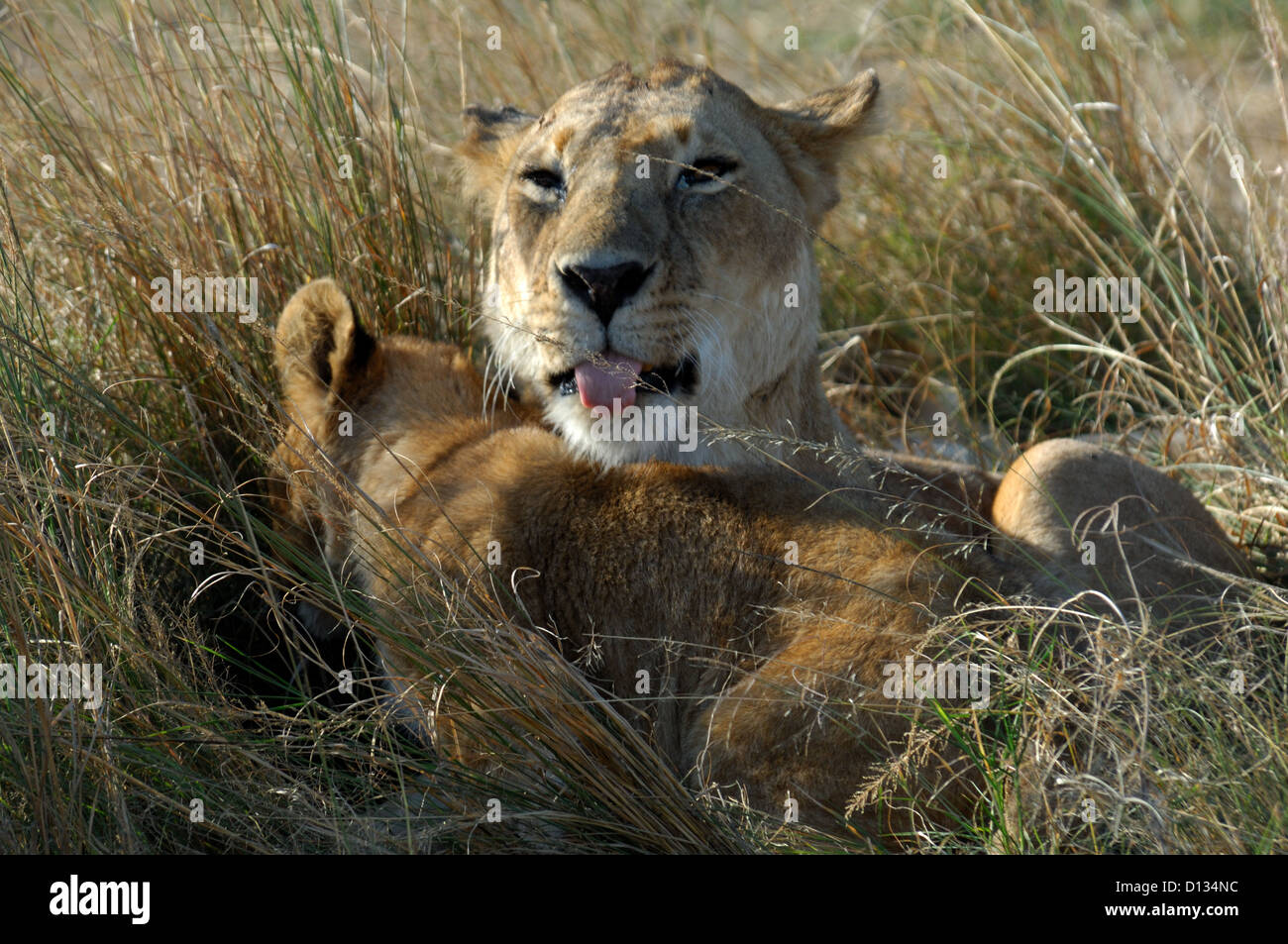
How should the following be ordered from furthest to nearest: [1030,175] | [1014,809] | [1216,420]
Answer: [1030,175]
[1216,420]
[1014,809]

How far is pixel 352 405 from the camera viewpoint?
433 cm

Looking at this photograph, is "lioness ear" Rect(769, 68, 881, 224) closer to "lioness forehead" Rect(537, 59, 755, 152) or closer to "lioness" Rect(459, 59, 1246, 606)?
"lioness" Rect(459, 59, 1246, 606)

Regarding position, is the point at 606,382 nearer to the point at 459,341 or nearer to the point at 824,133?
the point at 824,133

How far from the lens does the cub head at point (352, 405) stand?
4180 mm

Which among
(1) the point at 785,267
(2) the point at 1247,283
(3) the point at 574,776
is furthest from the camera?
(2) the point at 1247,283

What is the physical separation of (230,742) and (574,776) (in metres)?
0.86

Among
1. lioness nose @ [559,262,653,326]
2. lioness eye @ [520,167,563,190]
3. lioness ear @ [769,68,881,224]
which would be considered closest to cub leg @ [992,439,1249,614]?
lioness ear @ [769,68,881,224]

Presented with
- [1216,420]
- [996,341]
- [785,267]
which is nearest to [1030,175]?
[996,341]

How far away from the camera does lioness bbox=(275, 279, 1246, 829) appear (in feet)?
11.6

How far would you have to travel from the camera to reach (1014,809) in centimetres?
328

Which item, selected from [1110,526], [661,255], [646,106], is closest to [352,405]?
[661,255]

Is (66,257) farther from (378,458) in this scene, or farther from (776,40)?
(776,40)

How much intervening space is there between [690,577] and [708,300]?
2.54 ft

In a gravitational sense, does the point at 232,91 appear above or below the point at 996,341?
above
